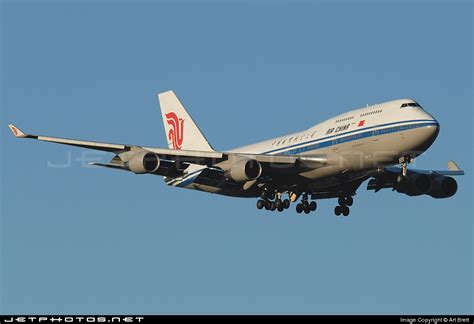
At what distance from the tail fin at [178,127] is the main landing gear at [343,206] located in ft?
38.1

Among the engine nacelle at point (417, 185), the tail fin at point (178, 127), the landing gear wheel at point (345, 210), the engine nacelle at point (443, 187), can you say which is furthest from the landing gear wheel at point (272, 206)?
the engine nacelle at point (443, 187)

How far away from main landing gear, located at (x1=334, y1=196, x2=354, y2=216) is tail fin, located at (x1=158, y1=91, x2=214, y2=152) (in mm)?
11620

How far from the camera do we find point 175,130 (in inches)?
3282

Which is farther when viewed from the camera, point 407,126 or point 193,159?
point 193,159

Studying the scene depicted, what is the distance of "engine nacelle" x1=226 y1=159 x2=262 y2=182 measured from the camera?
6700 cm

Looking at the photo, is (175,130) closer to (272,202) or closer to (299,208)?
(272,202)

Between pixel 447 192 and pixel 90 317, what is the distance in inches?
1489

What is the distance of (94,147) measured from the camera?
66625 mm

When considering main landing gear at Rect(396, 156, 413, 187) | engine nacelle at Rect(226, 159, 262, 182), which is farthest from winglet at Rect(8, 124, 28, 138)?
main landing gear at Rect(396, 156, 413, 187)

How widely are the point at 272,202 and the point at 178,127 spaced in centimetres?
1461

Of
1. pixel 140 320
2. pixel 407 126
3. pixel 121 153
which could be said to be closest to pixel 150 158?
pixel 121 153

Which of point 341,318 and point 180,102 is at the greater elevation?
point 180,102

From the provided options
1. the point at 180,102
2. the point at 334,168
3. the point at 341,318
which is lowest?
the point at 341,318

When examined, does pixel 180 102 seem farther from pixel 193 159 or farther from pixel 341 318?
pixel 341 318
